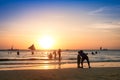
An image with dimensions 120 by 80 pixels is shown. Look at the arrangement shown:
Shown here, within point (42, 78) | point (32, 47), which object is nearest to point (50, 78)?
point (42, 78)

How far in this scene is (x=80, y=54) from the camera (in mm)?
28469

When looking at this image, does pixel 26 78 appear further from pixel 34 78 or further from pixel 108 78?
pixel 108 78

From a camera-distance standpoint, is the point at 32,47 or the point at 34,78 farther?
the point at 32,47

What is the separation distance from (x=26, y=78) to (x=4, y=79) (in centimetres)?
163

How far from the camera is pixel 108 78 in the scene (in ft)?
58.4

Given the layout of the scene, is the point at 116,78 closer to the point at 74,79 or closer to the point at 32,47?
the point at 74,79

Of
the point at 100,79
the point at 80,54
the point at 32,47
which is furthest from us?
the point at 32,47

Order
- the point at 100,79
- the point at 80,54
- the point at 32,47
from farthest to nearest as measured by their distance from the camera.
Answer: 1. the point at 32,47
2. the point at 80,54
3. the point at 100,79

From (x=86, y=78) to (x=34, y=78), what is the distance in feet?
13.0

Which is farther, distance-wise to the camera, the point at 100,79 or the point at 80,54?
the point at 80,54

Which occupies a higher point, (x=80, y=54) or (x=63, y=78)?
(x=80, y=54)

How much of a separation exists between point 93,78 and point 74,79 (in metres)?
1.51

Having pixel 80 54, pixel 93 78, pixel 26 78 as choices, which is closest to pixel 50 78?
pixel 26 78

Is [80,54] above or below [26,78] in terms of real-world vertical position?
above
